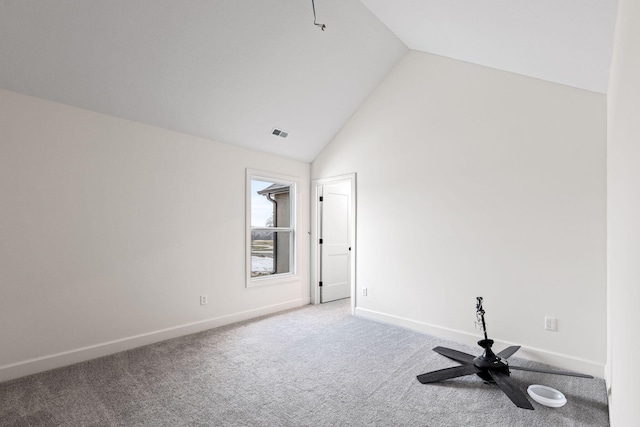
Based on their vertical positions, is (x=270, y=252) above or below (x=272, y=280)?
above

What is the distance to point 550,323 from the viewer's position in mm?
2898

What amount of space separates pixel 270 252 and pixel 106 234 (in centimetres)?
214

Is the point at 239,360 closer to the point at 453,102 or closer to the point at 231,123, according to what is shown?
the point at 231,123

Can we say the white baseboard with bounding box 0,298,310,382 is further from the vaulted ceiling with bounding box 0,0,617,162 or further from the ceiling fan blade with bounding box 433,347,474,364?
the ceiling fan blade with bounding box 433,347,474,364

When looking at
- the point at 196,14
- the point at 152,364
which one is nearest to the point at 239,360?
the point at 152,364

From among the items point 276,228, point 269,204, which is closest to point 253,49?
point 269,204

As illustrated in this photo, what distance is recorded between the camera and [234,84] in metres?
3.39

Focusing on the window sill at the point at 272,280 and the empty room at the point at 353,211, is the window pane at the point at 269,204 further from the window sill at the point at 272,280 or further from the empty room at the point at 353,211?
the window sill at the point at 272,280

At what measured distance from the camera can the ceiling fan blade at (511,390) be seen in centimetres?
210

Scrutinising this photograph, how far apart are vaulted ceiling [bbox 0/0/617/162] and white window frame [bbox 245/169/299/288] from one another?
552mm

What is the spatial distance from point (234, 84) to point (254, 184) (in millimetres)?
1479

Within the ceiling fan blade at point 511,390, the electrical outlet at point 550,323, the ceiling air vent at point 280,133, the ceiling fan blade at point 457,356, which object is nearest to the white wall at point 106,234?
the ceiling air vent at point 280,133

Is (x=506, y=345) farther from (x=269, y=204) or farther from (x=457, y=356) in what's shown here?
(x=269, y=204)

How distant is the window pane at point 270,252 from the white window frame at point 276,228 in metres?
0.07
